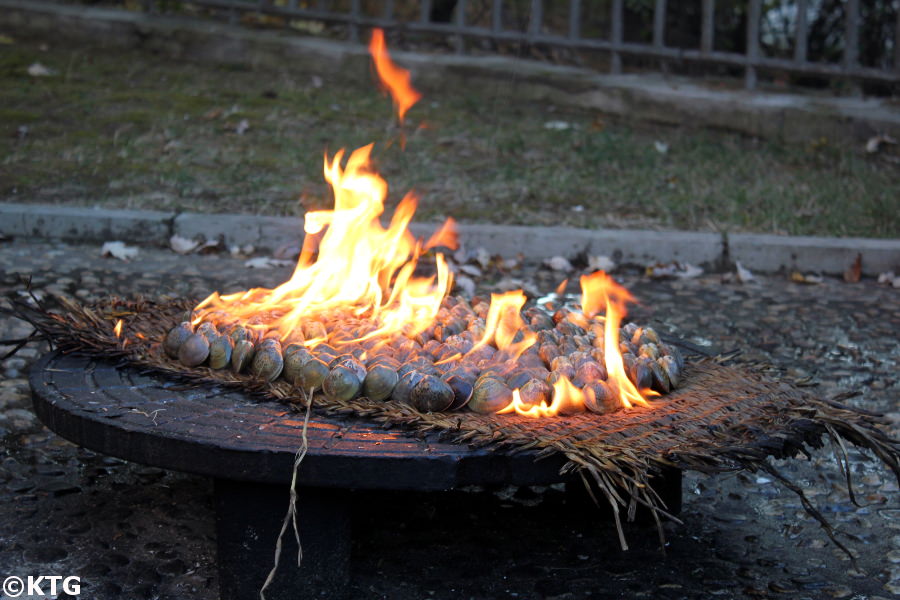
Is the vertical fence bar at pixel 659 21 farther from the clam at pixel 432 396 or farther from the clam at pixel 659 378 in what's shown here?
the clam at pixel 432 396

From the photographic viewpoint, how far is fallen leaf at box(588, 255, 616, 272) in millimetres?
5871

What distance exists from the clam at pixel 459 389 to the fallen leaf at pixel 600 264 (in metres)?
3.36

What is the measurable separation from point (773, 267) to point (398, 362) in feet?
12.3

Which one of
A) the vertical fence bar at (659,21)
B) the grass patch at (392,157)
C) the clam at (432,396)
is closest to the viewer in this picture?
the clam at (432,396)

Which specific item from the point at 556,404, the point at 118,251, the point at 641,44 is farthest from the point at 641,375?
the point at 641,44

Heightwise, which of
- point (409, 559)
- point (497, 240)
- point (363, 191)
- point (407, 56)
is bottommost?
point (409, 559)

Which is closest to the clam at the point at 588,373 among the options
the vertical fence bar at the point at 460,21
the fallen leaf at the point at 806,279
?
the fallen leaf at the point at 806,279

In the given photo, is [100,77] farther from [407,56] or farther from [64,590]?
[64,590]

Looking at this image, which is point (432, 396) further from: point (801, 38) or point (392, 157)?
point (801, 38)

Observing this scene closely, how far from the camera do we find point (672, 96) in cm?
809

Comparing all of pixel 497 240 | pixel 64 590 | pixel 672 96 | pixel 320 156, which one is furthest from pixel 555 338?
pixel 672 96

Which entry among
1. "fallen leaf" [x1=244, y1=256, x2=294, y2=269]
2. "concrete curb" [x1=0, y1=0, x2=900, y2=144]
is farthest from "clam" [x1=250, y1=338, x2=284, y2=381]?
"concrete curb" [x1=0, y1=0, x2=900, y2=144]

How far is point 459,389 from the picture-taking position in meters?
2.58

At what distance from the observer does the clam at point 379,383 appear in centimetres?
260
